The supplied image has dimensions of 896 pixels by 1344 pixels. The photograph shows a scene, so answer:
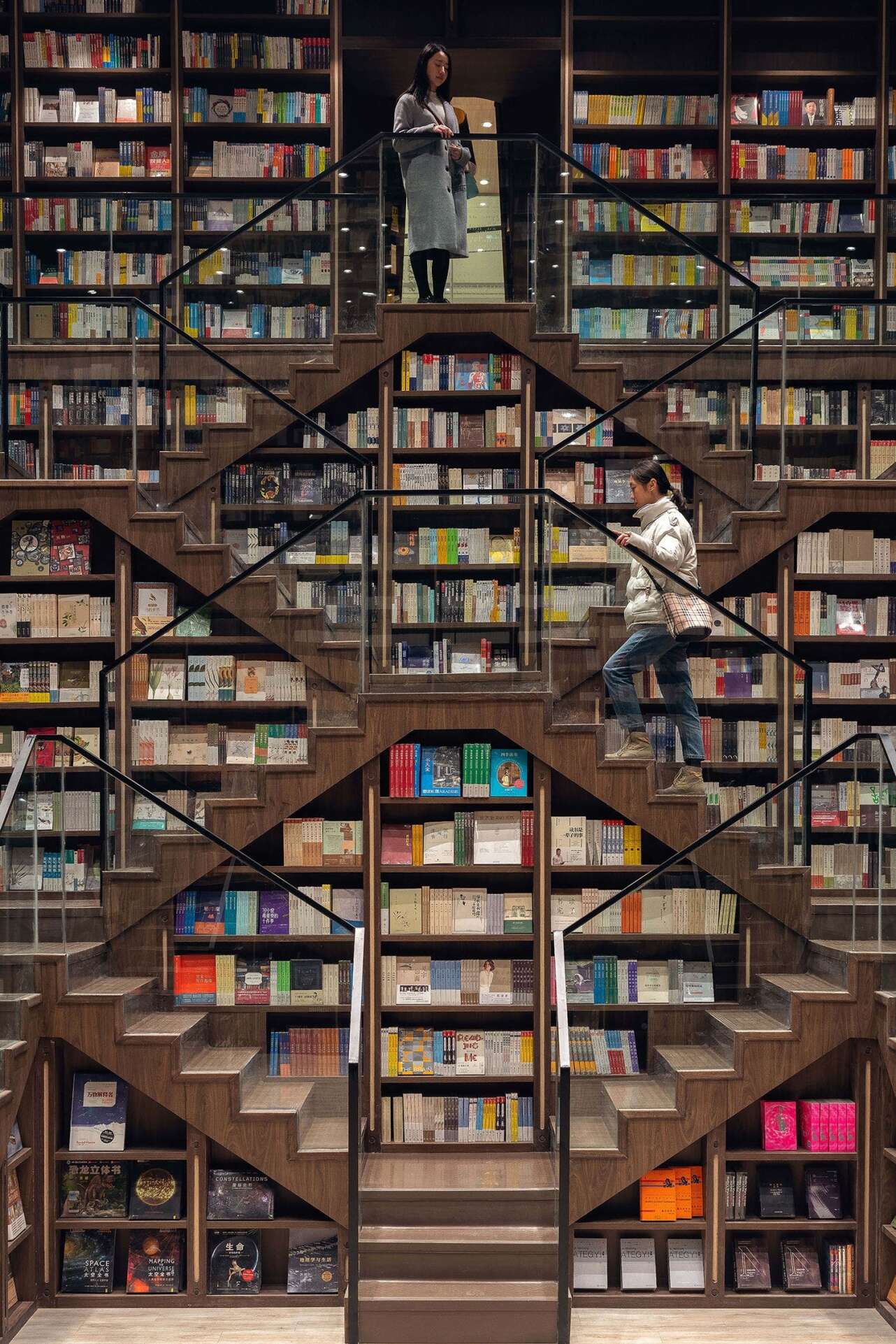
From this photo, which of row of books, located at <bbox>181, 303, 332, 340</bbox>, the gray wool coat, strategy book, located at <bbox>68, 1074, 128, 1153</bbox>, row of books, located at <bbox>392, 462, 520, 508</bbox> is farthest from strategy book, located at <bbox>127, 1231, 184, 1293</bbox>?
the gray wool coat

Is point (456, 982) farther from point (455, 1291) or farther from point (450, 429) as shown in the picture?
point (450, 429)

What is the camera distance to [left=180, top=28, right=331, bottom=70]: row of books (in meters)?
6.81

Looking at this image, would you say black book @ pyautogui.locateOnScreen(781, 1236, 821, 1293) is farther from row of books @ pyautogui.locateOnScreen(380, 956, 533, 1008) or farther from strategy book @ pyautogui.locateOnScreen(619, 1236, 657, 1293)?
row of books @ pyautogui.locateOnScreen(380, 956, 533, 1008)

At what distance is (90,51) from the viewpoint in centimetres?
684

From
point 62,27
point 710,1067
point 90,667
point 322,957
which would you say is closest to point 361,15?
point 62,27

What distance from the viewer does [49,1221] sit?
488cm

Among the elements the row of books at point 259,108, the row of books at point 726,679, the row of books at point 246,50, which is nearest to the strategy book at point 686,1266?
the row of books at point 726,679

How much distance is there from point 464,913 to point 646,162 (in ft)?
13.6

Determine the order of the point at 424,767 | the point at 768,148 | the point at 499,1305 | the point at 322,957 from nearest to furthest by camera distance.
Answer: the point at 499,1305 → the point at 322,957 → the point at 424,767 → the point at 768,148

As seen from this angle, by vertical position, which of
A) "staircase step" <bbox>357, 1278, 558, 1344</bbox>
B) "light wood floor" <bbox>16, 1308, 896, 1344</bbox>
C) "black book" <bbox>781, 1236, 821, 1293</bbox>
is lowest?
"light wood floor" <bbox>16, 1308, 896, 1344</bbox>

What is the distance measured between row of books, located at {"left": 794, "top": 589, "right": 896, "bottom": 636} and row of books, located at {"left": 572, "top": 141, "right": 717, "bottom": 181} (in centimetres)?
260

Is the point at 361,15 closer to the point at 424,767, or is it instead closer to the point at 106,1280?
the point at 424,767

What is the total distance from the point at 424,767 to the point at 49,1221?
2.25 metres

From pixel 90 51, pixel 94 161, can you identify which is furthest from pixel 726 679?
pixel 90 51
